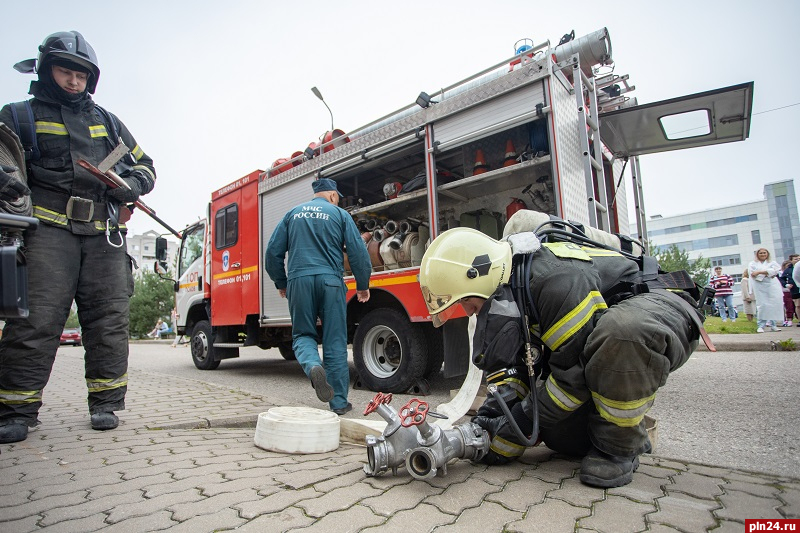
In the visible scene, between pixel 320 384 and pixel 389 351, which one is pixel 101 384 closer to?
pixel 320 384

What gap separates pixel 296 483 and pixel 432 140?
10.6ft

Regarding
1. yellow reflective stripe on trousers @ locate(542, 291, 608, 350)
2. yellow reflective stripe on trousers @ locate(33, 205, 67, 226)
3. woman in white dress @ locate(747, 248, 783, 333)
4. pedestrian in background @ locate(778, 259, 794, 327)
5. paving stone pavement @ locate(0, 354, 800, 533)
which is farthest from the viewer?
pedestrian in background @ locate(778, 259, 794, 327)

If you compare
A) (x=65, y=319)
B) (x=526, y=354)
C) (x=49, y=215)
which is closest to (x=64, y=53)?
(x=49, y=215)

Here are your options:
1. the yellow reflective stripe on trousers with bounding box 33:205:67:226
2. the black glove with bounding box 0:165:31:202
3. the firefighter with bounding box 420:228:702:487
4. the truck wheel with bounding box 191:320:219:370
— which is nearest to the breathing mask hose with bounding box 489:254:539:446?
the firefighter with bounding box 420:228:702:487

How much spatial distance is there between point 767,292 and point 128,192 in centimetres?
983

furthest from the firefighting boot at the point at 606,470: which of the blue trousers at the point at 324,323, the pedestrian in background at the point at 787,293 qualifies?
the pedestrian in background at the point at 787,293

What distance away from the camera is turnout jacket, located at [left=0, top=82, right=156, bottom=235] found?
2.65m

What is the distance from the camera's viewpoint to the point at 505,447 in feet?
6.45

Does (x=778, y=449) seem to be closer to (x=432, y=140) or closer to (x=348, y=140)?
(x=432, y=140)

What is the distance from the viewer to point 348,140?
5.11 meters

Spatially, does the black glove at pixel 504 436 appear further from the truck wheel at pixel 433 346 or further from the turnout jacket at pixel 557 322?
the truck wheel at pixel 433 346

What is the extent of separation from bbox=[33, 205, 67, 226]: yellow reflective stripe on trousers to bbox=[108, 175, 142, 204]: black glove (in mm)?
314

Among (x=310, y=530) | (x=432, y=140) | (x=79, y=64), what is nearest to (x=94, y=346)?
(x=79, y=64)

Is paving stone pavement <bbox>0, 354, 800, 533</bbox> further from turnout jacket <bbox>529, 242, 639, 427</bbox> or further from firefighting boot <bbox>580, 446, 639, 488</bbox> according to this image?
turnout jacket <bbox>529, 242, 639, 427</bbox>
